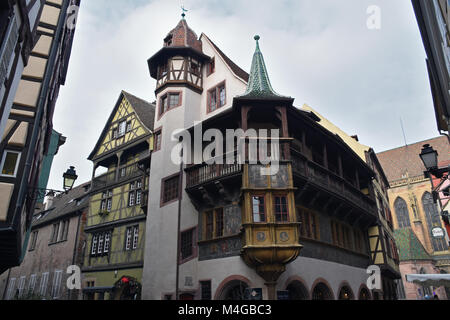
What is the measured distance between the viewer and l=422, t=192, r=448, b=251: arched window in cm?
4584

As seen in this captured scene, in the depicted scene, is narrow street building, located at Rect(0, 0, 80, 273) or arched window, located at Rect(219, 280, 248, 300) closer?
narrow street building, located at Rect(0, 0, 80, 273)

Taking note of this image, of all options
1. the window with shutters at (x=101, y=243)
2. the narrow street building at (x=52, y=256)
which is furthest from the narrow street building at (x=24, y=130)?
the narrow street building at (x=52, y=256)

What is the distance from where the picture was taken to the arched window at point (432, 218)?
45844 millimetres

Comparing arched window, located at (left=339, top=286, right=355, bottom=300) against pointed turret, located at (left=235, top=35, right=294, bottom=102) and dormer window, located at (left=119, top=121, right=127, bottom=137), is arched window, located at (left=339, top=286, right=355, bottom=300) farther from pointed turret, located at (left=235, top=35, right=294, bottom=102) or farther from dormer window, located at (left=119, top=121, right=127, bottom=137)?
dormer window, located at (left=119, top=121, right=127, bottom=137)

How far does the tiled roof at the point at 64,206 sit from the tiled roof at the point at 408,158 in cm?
4410

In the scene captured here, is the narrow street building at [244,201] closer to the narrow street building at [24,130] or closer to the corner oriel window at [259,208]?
the corner oriel window at [259,208]

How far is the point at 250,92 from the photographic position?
49.2 feet

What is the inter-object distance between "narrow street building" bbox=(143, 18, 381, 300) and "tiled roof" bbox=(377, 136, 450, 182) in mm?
36438

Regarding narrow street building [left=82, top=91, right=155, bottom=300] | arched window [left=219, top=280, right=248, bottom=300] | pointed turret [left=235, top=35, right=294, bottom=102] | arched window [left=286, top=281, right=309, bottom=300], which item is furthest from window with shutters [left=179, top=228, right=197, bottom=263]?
pointed turret [left=235, top=35, right=294, bottom=102]

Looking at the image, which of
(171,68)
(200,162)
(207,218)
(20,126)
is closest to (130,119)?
(171,68)

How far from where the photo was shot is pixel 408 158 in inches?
2200

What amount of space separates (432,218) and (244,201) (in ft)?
142

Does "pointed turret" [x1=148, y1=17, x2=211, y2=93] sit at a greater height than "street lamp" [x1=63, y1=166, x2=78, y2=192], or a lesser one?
greater
